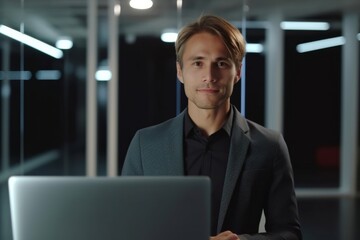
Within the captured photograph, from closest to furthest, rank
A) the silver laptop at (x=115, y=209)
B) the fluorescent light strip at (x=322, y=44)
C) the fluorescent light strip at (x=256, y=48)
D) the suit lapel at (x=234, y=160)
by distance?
the silver laptop at (x=115, y=209) → the suit lapel at (x=234, y=160) → the fluorescent light strip at (x=256, y=48) → the fluorescent light strip at (x=322, y=44)

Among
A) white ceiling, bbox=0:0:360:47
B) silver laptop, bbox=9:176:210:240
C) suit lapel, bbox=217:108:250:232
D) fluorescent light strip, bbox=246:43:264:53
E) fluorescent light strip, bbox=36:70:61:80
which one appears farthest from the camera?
fluorescent light strip, bbox=246:43:264:53

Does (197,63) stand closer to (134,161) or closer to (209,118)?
(209,118)

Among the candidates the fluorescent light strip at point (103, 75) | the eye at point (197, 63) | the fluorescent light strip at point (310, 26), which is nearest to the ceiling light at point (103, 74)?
the fluorescent light strip at point (103, 75)

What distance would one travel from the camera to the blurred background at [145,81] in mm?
5012

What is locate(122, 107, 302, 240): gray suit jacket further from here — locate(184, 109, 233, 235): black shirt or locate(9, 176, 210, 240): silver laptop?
locate(9, 176, 210, 240): silver laptop

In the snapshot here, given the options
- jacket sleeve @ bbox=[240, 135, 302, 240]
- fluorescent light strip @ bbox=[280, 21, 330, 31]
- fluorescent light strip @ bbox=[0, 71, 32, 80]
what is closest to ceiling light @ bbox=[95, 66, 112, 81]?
fluorescent light strip @ bbox=[0, 71, 32, 80]

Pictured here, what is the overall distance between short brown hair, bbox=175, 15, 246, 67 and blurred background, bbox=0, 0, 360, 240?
8.09 feet

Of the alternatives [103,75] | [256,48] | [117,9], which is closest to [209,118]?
[103,75]

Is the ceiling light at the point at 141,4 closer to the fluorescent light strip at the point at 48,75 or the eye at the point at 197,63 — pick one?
the fluorescent light strip at the point at 48,75

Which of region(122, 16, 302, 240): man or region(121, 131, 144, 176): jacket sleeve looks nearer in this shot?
region(122, 16, 302, 240): man

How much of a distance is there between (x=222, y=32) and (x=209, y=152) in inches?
15.4

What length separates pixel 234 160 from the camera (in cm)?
134

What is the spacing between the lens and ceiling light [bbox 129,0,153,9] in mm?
5003

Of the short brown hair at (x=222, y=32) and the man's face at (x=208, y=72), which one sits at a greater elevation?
the short brown hair at (x=222, y=32)
